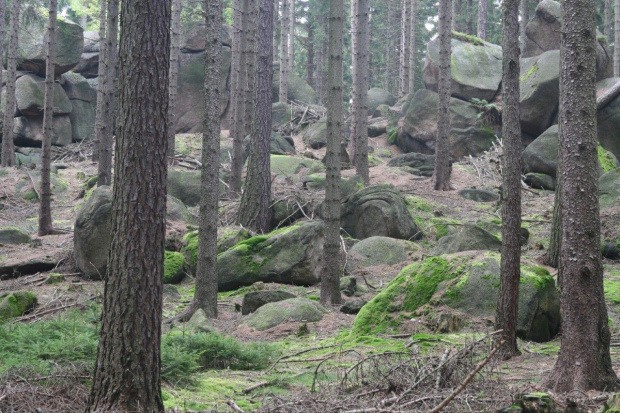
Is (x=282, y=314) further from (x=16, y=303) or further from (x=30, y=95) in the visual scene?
(x=30, y=95)

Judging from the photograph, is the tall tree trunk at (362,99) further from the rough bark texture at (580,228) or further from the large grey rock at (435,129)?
the rough bark texture at (580,228)

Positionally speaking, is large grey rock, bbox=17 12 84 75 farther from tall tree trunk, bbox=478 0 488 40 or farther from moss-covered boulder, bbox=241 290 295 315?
moss-covered boulder, bbox=241 290 295 315

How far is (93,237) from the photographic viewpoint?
13.8 meters

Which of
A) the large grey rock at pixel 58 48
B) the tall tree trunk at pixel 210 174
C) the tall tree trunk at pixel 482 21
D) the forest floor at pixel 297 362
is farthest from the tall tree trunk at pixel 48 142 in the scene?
the tall tree trunk at pixel 482 21

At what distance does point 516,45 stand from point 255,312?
5716mm

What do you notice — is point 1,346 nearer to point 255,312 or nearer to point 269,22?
point 255,312

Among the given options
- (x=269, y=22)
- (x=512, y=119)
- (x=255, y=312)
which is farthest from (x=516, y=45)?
(x=269, y=22)

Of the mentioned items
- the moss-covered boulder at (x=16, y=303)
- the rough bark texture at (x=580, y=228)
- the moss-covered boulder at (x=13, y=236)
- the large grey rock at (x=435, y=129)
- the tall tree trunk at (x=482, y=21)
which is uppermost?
the tall tree trunk at (x=482, y=21)

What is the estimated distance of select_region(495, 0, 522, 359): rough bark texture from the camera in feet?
24.0

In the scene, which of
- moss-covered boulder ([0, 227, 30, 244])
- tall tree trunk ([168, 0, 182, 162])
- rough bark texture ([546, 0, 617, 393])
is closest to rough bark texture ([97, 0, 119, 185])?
moss-covered boulder ([0, 227, 30, 244])

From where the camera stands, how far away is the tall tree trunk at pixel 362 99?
70.0 ft

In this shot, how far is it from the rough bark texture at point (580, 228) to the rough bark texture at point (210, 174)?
235 inches

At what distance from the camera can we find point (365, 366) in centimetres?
734

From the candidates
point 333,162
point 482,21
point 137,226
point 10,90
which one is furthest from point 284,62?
point 137,226
